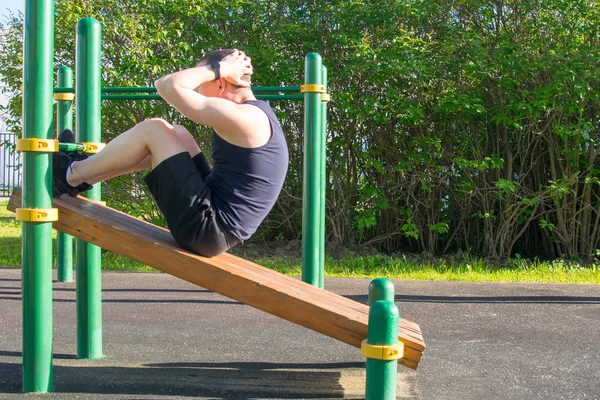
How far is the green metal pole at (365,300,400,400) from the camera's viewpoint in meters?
2.21

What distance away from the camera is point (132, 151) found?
274 cm

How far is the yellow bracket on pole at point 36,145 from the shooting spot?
2545 mm

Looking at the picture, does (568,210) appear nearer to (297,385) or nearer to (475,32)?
(475,32)

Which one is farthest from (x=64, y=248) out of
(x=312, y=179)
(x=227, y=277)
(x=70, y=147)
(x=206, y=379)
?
(x=227, y=277)

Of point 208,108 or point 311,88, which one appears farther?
point 311,88

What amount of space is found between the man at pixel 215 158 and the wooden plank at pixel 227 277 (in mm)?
99

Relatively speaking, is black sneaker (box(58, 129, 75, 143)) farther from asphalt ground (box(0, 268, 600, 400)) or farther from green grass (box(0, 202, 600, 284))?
green grass (box(0, 202, 600, 284))

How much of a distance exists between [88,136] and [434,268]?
411 cm

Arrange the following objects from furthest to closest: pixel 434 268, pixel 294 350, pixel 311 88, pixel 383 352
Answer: pixel 434 268 → pixel 311 88 → pixel 294 350 → pixel 383 352

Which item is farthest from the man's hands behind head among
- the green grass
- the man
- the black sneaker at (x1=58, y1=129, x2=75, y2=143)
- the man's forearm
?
the green grass

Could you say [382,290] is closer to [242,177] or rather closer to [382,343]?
[382,343]

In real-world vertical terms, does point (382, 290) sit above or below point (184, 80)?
below

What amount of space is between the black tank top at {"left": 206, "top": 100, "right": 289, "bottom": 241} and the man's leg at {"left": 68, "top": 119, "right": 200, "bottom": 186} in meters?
0.18

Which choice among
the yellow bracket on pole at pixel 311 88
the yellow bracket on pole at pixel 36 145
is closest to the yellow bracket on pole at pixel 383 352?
the yellow bracket on pole at pixel 36 145
